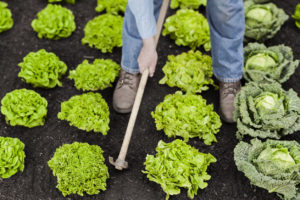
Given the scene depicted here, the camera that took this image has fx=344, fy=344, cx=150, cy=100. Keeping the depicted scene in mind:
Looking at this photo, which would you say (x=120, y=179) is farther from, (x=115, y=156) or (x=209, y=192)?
(x=209, y=192)

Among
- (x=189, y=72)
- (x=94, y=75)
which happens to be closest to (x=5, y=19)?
(x=94, y=75)

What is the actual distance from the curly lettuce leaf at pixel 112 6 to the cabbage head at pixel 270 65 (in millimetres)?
1538

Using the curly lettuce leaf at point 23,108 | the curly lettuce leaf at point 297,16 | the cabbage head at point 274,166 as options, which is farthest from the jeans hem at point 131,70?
the curly lettuce leaf at point 297,16

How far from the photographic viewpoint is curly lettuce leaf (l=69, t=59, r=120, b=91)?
3.32m

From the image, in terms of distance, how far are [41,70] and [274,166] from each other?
2.23m

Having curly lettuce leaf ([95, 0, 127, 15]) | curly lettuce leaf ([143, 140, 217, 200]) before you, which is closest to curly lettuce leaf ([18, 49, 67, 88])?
curly lettuce leaf ([95, 0, 127, 15])

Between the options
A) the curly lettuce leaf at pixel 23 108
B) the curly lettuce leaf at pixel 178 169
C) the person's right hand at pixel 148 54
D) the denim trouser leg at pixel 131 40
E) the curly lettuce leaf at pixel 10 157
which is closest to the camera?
the person's right hand at pixel 148 54

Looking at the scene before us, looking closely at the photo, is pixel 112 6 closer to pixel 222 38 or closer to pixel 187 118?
pixel 222 38

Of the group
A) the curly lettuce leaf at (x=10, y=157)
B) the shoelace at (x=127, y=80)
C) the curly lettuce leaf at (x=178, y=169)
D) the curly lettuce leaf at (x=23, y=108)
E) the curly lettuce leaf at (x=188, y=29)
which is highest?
the curly lettuce leaf at (x=188, y=29)

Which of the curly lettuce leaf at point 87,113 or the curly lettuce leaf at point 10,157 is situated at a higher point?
the curly lettuce leaf at point 87,113

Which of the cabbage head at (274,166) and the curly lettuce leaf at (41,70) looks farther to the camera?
the curly lettuce leaf at (41,70)

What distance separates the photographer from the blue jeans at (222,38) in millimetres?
2744

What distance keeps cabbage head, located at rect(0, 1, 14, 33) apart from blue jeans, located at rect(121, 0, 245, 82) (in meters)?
1.57

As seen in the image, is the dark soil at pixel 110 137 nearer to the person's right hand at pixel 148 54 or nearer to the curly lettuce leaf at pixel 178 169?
the curly lettuce leaf at pixel 178 169
